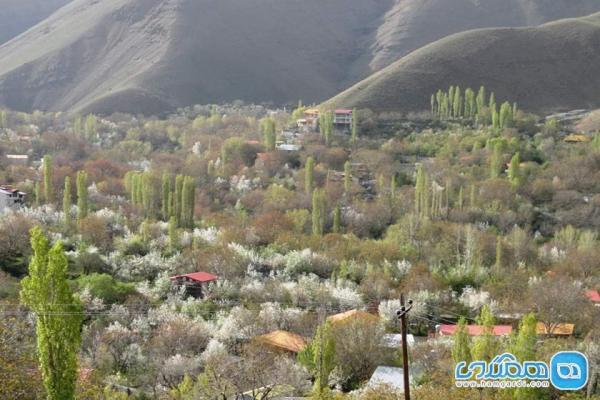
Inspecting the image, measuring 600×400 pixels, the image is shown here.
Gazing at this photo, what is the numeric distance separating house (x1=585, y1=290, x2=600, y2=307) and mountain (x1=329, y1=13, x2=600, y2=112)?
5982 cm

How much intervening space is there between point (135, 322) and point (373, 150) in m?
49.6

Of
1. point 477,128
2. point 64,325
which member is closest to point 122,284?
point 64,325

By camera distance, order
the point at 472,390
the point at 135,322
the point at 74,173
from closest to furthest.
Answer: the point at 472,390, the point at 135,322, the point at 74,173

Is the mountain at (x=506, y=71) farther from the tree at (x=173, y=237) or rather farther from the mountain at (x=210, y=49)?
the tree at (x=173, y=237)

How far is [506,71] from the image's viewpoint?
358 feet

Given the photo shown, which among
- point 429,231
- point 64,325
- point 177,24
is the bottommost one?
point 429,231

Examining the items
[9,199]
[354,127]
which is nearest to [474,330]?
[9,199]

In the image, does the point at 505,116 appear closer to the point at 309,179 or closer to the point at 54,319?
the point at 309,179

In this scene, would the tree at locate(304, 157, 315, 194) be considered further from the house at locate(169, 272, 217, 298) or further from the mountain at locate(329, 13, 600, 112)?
the mountain at locate(329, 13, 600, 112)

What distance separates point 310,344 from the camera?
3141 cm

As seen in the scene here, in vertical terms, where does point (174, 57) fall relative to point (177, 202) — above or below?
above

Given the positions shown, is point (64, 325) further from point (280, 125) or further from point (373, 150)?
point (280, 125)

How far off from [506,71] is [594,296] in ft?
237

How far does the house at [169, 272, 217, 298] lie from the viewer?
141 feet
